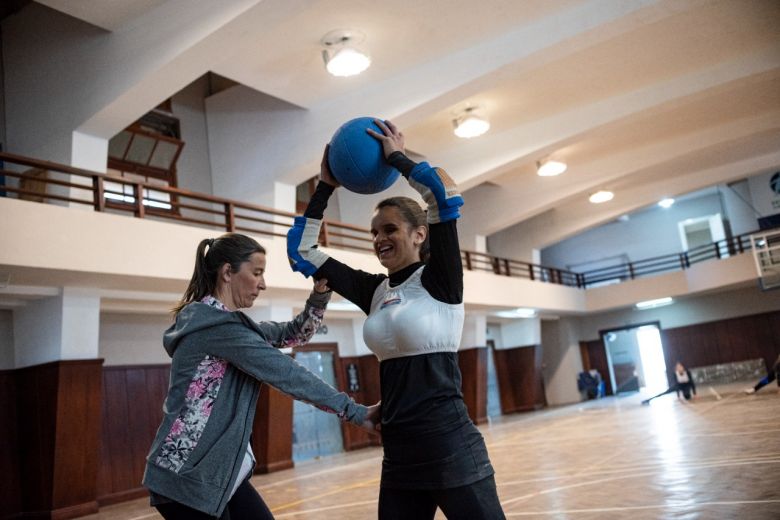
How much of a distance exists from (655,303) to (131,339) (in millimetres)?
16151

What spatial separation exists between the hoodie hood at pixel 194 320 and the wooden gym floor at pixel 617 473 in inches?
130

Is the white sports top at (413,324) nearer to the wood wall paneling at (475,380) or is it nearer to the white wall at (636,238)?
the wood wall paneling at (475,380)

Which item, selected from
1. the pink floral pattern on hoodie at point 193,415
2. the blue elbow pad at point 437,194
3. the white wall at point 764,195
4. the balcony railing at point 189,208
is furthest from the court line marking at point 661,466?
the white wall at point 764,195

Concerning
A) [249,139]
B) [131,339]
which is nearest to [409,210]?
[131,339]

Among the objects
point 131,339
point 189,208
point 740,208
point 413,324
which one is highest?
point 740,208

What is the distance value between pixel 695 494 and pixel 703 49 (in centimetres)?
807

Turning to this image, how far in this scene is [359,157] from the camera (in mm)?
2293

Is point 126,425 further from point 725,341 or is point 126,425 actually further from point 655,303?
point 725,341

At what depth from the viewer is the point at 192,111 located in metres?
13.0

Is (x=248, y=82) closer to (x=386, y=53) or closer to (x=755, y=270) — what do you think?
(x=386, y=53)

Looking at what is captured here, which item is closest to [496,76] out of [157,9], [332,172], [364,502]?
[157,9]

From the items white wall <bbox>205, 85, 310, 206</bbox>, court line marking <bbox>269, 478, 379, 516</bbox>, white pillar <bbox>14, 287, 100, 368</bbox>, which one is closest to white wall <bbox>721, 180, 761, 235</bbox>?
white wall <bbox>205, 85, 310, 206</bbox>

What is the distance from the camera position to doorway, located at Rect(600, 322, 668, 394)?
2275 cm

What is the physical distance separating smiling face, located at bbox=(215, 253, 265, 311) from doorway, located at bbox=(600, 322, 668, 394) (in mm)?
21600
